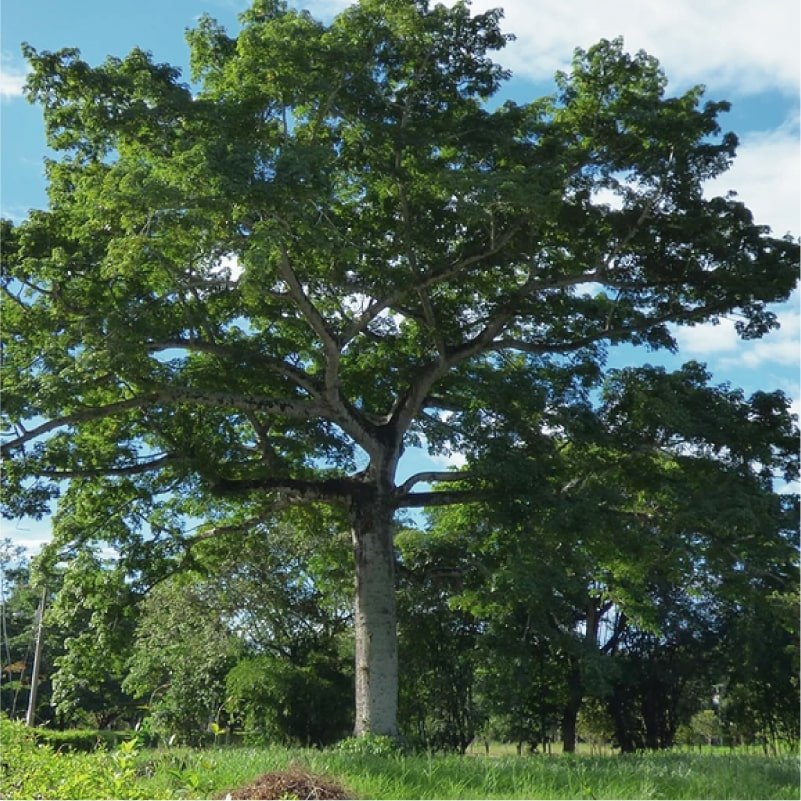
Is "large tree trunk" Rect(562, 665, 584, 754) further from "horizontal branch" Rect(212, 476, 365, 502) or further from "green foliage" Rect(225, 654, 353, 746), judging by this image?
"horizontal branch" Rect(212, 476, 365, 502)

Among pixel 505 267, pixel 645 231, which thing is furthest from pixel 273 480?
pixel 645 231

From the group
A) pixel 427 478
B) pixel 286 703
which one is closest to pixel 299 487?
pixel 427 478

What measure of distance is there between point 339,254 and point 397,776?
5.71 m

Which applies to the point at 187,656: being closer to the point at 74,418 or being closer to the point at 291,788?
the point at 74,418

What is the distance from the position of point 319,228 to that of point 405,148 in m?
2.22

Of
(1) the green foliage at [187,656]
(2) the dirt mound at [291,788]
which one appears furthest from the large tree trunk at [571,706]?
(2) the dirt mound at [291,788]

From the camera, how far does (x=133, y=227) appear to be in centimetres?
1123

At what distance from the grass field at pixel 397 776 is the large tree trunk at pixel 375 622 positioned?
406 centimetres

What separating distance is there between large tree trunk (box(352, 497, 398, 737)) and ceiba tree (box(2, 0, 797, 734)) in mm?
36

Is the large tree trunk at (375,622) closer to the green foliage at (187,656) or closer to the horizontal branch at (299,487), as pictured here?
the horizontal branch at (299,487)

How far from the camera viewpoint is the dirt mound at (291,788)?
6.80 m

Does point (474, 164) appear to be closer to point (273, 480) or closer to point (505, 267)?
point (505, 267)

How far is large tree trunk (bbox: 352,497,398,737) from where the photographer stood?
44.8 ft

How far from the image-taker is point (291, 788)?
22.5 feet
